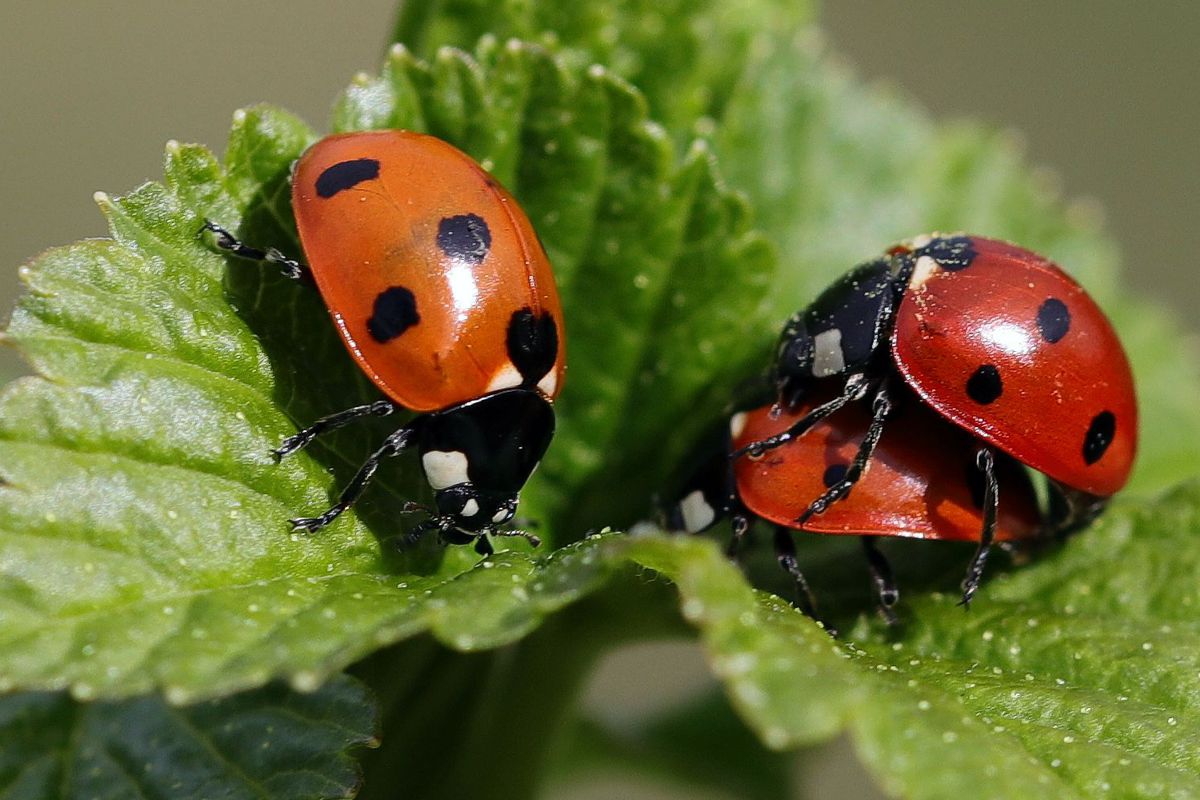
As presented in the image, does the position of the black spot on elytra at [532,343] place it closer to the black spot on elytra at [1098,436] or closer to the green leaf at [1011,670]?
the green leaf at [1011,670]

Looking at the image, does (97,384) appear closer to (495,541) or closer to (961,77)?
(495,541)

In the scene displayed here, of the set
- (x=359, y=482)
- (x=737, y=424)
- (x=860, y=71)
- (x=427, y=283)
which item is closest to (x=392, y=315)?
(x=427, y=283)

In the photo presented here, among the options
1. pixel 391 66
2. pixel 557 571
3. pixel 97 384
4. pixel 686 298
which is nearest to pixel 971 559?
pixel 686 298

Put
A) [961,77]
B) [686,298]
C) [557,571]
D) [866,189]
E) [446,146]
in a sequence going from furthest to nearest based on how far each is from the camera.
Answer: [961,77] → [866,189] → [686,298] → [446,146] → [557,571]

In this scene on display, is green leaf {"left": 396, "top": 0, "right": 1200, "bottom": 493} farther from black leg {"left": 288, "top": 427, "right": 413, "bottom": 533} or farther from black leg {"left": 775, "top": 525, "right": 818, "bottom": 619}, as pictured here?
black leg {"left": 288, "top": 427, "right": 413, "bottom": 533}

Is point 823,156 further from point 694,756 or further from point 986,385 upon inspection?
point 694,756
